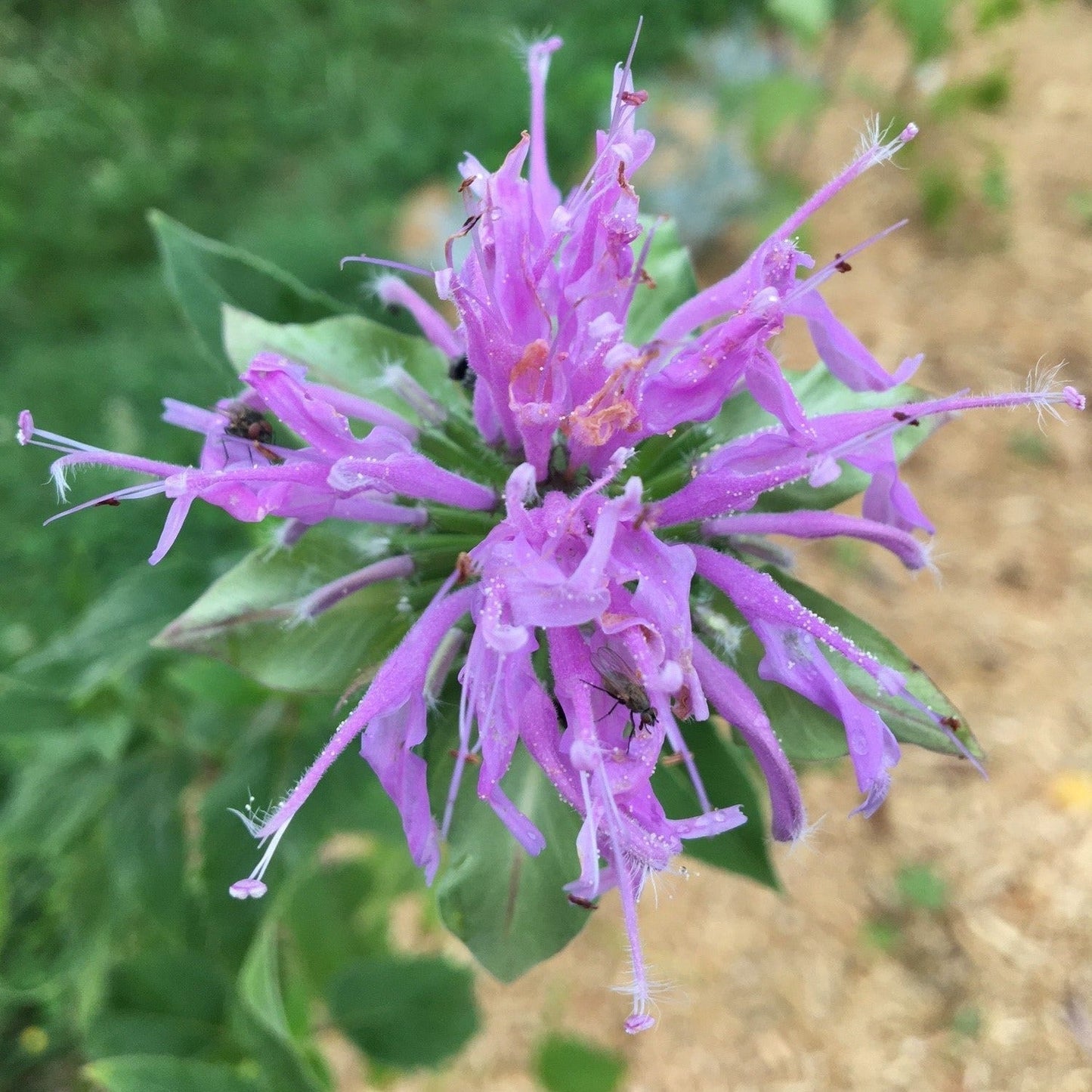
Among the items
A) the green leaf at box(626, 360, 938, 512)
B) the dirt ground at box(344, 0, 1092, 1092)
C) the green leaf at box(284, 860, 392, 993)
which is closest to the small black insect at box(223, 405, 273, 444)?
the green leaf at box(626, 360, 938, 512)

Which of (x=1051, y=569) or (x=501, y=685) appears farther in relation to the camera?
(x=1051, y=569)

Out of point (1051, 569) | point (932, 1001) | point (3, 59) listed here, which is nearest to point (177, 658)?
point (932, 1001)

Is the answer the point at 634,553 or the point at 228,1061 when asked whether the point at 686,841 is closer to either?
the point at 634,553

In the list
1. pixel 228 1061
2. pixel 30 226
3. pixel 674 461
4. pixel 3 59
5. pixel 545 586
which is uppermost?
pixel 3 59

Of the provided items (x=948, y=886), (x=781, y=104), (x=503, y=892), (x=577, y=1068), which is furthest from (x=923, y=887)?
(x=781, y=104)

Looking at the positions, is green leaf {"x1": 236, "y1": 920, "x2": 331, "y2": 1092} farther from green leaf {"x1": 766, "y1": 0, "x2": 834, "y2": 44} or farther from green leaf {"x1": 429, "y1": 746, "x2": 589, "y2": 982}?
green leaf {"x1": 766, "y1": 0, "x2": 834, "y2": 44}

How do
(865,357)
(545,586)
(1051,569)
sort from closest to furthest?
(545,586)
(865,357)
(1051,569)

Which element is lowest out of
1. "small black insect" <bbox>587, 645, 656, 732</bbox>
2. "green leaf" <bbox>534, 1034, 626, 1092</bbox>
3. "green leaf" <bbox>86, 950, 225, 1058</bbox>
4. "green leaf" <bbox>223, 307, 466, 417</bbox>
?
"green leaf" <bbox>534, 1034, 626, 1092</bbox>
